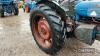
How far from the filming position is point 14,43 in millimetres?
5375

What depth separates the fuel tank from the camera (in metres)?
3.92

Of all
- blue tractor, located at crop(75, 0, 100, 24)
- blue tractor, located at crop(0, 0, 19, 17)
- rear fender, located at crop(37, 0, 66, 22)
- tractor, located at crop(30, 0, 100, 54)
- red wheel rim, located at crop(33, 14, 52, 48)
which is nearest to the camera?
tractor, located at crop(30, 0, 100, 54)

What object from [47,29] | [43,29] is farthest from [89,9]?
[43,29]

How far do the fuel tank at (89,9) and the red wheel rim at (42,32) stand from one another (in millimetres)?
792

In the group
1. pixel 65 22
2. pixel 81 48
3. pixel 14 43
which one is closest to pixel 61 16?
pixel 65 22

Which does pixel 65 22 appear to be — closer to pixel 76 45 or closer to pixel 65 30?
pixel 65 30

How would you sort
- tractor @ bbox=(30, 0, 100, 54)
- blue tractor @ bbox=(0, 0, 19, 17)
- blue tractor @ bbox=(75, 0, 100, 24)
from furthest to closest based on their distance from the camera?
blue tractor @ bbox=(0, 0, 19, 17) → blue tractor @ bbox=(75, 0, 100, 24) → tractor @ bbox=(30, 0, 100, 54)

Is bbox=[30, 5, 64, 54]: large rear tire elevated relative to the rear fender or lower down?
lower down

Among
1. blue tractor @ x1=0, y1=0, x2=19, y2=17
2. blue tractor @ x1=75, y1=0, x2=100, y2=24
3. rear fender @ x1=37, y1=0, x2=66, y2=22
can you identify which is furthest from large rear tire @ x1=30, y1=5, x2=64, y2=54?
blue tractor @ x1=0, y1=0, x2=19, y2=17

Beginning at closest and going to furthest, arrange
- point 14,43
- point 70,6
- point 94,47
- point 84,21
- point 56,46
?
point 56,46, point 84,21, point 70,6, point 94,47, point 14,43

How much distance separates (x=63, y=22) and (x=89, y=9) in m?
0.61

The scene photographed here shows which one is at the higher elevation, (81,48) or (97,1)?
(97,1)

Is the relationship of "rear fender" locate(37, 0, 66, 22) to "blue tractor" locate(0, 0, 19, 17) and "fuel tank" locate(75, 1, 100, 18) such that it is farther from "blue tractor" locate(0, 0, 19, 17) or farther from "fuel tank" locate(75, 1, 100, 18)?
"blue tractor" locate(0, 0, 19, 17)

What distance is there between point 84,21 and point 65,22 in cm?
46
